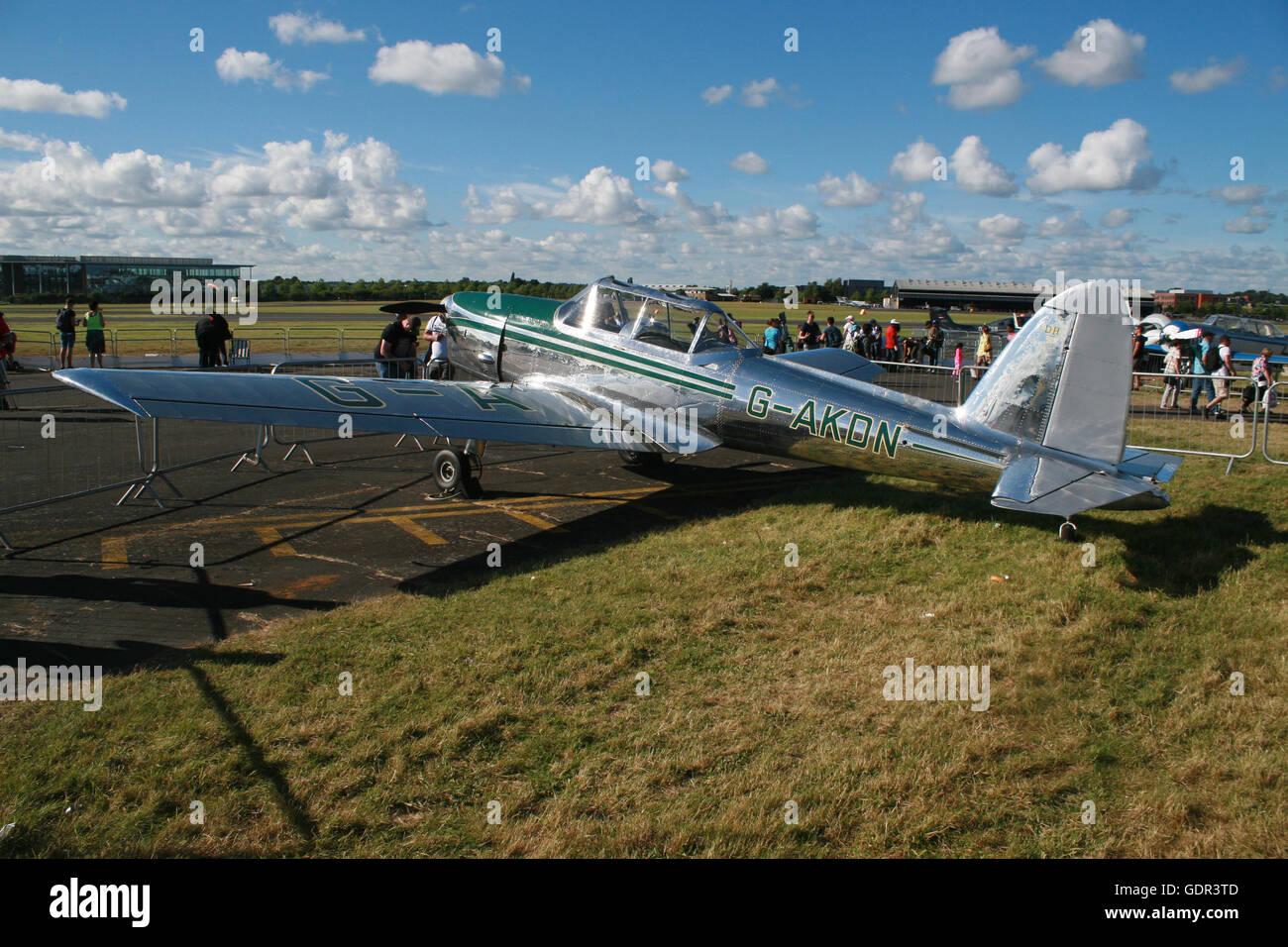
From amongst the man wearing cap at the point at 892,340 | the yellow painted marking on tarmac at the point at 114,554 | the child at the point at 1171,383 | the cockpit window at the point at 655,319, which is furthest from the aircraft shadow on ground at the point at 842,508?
the man wearing cap at the point at 892,340

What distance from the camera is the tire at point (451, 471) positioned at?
30.7 feet

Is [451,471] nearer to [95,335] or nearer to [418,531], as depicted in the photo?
[418,531]

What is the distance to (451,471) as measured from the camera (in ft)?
31.0

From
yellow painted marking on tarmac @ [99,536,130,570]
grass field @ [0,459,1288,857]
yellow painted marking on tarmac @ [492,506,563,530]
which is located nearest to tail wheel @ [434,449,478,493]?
yellow painted marking on tarmac @ [492,506,563,530]

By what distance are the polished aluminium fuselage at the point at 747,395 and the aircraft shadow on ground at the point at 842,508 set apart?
1001 millimetres

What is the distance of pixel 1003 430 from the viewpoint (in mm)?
7039

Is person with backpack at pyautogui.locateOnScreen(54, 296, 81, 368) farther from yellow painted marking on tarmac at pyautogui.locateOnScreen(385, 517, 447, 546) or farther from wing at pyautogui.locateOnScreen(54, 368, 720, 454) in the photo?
yellow painted marking on tarmac at pyautogui.locateOnScreen(385, 517, 447, 546)

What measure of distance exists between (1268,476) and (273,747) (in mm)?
10843

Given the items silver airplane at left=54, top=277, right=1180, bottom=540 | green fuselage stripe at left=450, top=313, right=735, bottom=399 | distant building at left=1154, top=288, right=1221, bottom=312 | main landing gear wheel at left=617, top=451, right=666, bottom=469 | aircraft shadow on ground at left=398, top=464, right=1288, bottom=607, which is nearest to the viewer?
aircraft shadow on ground at left=398, top=464, right=1288, bottom=607

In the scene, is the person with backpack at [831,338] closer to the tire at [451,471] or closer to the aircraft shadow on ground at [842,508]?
the aircraft shadow on ground at [842,508]

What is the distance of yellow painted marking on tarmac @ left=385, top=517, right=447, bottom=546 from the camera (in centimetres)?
770

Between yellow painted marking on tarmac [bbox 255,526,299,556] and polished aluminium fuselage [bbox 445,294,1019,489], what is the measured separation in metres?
3.81
